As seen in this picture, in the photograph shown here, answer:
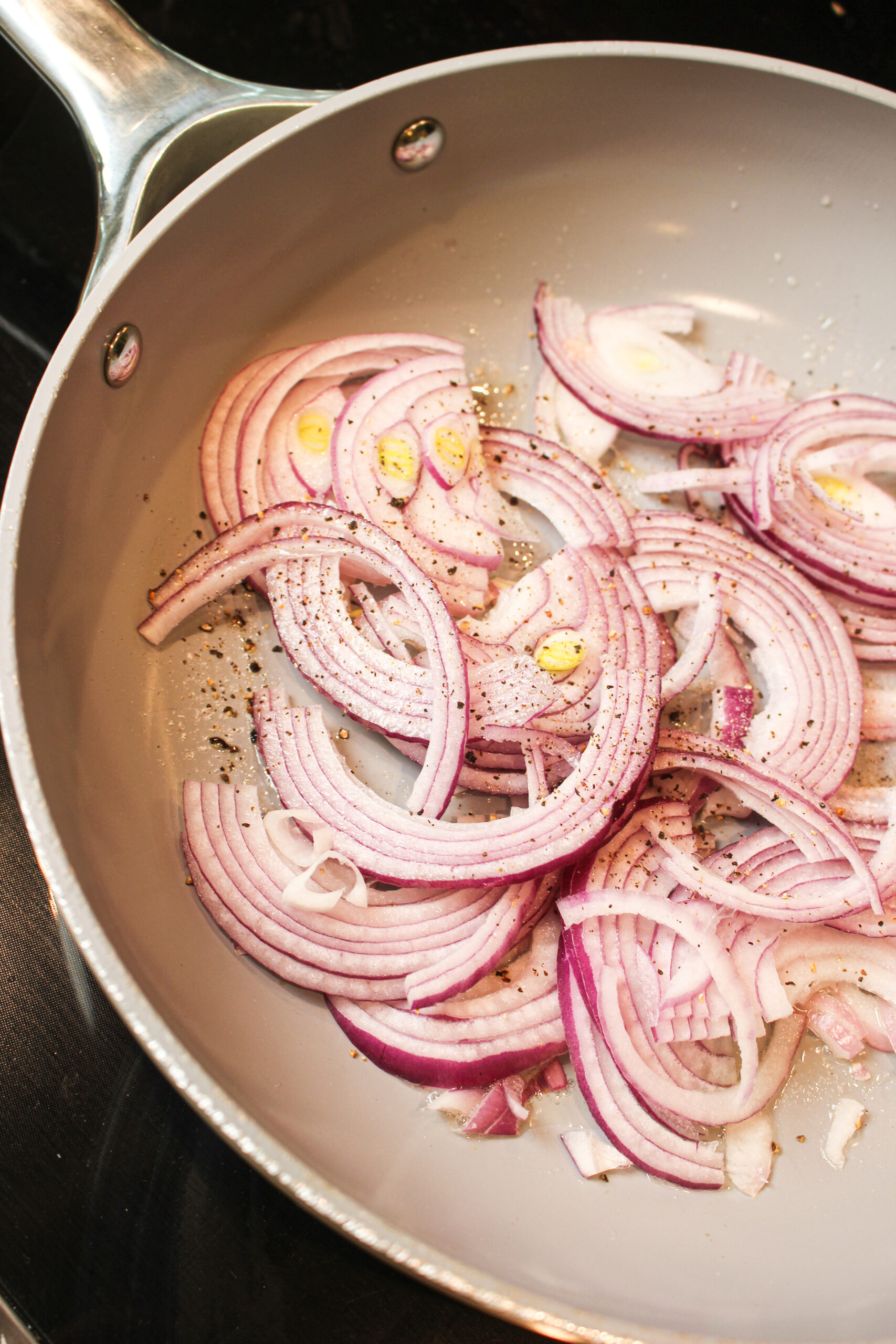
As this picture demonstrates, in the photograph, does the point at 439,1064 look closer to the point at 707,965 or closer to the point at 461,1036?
the point at 461,1036

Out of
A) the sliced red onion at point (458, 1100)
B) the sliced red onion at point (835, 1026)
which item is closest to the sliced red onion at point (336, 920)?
the sliced red onion at point (458, 1100)

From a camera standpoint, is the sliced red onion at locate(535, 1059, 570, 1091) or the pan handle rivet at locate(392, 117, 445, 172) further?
the pan handle rivet at locate(392, 117, 445, 172)

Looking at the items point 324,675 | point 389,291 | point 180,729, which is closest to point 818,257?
point 389,291

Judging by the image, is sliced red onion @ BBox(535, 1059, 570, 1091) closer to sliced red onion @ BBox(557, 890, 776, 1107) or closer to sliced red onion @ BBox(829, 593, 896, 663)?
sliced red onion @ BBox(557, 890, 776, 1107)

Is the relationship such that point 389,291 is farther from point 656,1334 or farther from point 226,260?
point 656,1334

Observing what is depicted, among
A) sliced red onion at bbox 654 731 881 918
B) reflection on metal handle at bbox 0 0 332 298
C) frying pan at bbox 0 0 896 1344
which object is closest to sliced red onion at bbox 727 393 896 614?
frying pan at bbox 0 0 896 1344

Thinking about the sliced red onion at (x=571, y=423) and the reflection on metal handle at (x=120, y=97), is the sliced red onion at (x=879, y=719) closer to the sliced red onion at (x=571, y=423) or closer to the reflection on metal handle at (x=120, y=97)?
the sliced red onion at (x=571, y=423)
